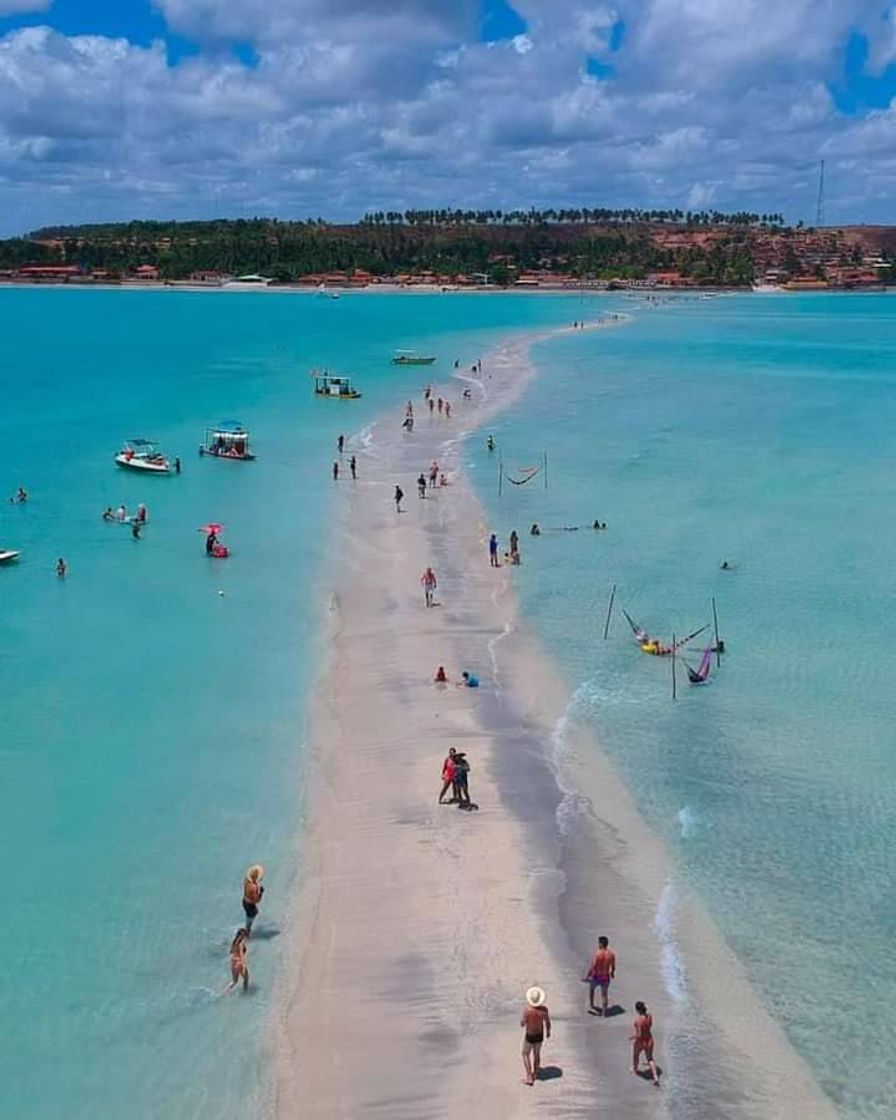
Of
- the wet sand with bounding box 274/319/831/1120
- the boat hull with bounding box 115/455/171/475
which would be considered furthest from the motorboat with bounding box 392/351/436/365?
the wet sand with bounding box 274/319/831/1120

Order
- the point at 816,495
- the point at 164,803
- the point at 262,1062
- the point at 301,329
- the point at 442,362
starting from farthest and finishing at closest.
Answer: the point at 301,329 → the point at 442,362 → the point at 816,495 → the point at 164,803 → the point at 262,1062

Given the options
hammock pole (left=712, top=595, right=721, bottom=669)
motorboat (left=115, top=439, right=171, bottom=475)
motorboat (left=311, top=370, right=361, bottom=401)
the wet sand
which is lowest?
the wet sand

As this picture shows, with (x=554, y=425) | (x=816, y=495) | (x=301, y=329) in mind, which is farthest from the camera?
(x=301, y=329)

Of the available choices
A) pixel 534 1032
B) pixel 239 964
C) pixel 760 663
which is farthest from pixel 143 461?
pixel 534 1032

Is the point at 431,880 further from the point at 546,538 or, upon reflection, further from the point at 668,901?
the point at 546,538

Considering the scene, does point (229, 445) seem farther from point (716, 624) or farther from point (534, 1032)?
point (534, 1032)

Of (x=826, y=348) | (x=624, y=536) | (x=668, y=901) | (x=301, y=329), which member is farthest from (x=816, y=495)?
(x=301, y=329)

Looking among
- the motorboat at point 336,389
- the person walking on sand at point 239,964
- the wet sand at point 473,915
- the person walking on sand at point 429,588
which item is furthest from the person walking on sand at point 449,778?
the motorboat at point 336,389

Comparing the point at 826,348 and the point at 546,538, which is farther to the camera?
the point at 826,348

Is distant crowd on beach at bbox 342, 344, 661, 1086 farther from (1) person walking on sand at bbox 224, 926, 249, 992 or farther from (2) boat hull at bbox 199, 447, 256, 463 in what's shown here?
(2) boat hull at bbox 199, 447, 256, 463
